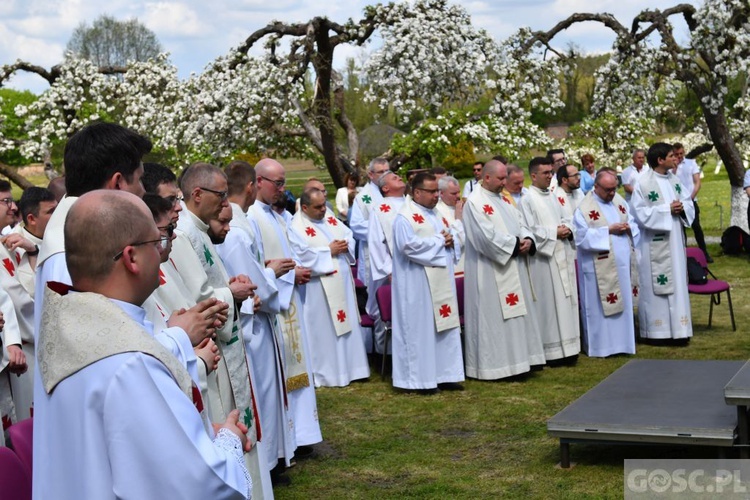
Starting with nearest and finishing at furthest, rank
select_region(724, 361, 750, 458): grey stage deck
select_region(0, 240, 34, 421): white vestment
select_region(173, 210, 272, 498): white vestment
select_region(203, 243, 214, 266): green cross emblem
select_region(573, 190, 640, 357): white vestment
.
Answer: select_region(173, 210, 272, 498): white vestment
select_region(203, 243, 214, 266): green cross emblem
select_region(724, 361, 750, 458): grey stage deck
select_region(0, 240, 34, 421): white vestment
select_region(573, 190, 640, 357): white vestment

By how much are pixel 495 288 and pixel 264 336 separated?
3.87 m

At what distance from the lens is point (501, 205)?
32.9ft

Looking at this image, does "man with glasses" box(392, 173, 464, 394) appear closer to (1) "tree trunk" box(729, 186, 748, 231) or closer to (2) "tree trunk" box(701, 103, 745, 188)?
(2) "tree trunk" box(701, 103, 745, 188)

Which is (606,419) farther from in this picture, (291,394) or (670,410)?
(291,394)

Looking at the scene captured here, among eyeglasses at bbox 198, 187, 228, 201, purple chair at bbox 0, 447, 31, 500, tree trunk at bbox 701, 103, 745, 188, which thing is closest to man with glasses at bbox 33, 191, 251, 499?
purple chair at bbox 0, 447, 31, 500

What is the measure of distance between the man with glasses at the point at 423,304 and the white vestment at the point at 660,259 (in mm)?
2887

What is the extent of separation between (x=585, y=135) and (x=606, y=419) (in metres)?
15.2

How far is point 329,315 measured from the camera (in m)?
9.82

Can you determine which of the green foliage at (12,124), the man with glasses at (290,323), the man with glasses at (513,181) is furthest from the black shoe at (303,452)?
the green foliage at (12,124)

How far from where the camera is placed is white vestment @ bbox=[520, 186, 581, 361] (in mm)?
10422

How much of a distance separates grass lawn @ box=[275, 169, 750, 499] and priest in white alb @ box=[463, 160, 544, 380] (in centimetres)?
23

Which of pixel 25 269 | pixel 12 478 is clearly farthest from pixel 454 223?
pixel 12 478

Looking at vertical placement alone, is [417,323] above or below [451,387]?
above

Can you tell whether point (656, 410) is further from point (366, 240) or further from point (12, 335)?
point (366, 240)
